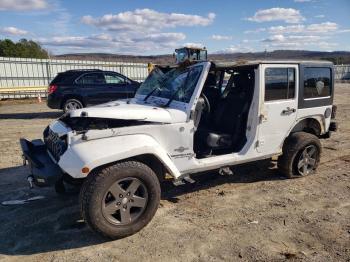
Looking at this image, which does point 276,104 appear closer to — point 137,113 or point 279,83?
point 279,83

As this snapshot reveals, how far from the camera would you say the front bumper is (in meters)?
3.95

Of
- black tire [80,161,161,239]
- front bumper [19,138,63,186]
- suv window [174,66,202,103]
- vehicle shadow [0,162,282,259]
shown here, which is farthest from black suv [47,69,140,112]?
black tire [80,161,161,239]

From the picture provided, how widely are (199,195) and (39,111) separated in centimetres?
1211

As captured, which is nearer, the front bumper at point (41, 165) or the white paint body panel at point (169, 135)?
the white paint body panel at point (169, 135)

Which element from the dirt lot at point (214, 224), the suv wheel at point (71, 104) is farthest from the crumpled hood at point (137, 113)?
the suv wheel at point (71, 104)

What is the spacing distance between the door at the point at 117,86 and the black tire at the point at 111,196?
9.50 m

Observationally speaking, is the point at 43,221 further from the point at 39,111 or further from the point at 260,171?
the point at 39,111

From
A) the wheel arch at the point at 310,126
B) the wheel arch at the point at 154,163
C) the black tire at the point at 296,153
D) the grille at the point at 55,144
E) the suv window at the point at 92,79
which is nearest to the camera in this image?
the grille at the point at 55,144

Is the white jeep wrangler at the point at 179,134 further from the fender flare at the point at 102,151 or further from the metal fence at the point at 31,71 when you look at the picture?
the metal fence at the point at 31,71

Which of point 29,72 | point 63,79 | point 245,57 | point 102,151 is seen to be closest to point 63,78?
point 63,79

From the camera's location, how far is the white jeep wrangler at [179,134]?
3871mm

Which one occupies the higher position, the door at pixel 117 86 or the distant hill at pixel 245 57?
the distant hill at pixel 245 57

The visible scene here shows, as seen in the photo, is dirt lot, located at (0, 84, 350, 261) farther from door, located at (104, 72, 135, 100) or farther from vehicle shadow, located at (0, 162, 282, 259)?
door, located at (104, 72, 135, 100)

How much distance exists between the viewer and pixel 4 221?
4484 millimetres
